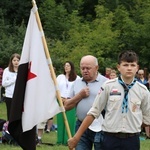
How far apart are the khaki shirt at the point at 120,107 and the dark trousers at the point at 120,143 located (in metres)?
0.09

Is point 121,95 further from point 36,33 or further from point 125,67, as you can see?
point 36,33

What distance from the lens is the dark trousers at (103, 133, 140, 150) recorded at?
19.8ft

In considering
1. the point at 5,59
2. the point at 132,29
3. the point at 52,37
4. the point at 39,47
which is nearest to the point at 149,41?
the point at 132,29

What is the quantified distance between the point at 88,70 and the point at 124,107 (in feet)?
4.34

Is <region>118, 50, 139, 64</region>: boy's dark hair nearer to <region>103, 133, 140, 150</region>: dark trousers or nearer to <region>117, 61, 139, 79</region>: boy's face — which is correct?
<region>117, 61, 139, 79</region>: boy's face

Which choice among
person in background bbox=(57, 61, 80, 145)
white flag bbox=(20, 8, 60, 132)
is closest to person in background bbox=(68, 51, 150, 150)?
white flag bbox=(20, 8, 60, 132)

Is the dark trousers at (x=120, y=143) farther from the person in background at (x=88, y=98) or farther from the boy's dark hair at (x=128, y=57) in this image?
the person in background at (x=88, y=98)

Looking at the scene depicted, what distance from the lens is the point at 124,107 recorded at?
600 centimetres

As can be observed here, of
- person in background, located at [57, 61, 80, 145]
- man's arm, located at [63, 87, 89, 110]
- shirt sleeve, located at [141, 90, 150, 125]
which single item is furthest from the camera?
person in background, located at [57, 61, 80, 145]

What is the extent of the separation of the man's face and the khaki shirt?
3.51 feet

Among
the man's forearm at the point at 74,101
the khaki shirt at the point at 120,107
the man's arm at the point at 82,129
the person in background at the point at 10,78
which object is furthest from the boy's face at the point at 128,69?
the person in background at the point at 10,78

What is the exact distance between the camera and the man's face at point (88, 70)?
7148mm

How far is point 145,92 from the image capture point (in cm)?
612

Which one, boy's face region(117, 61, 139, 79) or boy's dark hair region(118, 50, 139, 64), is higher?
boy's dark hair region(118, 50, 139, 64)
